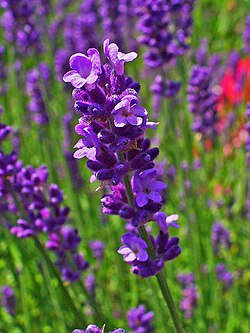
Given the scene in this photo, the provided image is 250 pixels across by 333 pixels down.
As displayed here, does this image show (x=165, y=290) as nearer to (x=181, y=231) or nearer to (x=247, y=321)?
(x=247, y=321)

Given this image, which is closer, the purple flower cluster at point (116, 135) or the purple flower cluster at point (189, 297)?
the purple flower cluster at point (116, 135)

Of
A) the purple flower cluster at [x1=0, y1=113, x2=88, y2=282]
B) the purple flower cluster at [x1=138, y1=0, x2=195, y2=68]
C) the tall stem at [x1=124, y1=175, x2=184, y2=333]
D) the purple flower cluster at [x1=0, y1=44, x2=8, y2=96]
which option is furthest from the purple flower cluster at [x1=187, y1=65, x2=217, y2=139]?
the tall stem at [x1=124, y1=175, x2=184, y2=333]

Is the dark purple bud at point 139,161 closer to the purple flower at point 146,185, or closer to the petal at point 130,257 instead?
the purple flower at point 146,185

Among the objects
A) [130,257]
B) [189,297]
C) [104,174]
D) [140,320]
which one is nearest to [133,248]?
[130,257]

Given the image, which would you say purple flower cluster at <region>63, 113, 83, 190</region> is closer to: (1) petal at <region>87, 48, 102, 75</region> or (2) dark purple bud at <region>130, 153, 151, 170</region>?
(2) dark purple bud at <region>130, 153, 151, 170</region>

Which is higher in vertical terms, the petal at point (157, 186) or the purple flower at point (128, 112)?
the purple flower at point (128, 112)

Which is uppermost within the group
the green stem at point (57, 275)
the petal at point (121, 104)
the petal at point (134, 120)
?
the petal at point (121, 104)

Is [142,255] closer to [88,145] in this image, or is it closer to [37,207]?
[88,145]

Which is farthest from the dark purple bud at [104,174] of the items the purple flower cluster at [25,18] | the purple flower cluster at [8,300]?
the purple flower cluster at [8,300]
